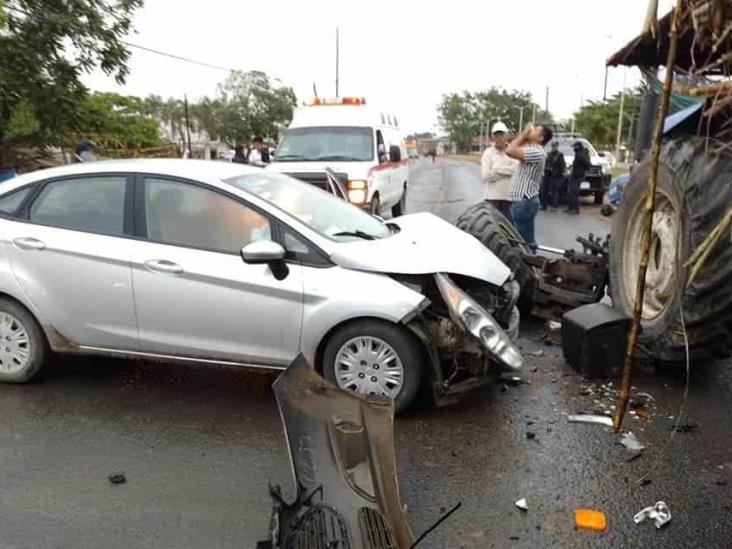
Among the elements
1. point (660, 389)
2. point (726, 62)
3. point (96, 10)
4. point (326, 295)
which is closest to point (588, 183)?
point (96, 10)

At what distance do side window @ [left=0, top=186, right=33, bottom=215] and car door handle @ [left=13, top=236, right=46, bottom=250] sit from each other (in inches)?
10.3

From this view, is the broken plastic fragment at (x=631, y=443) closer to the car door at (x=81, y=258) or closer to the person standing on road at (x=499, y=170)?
the car door at (x=81, y=258)

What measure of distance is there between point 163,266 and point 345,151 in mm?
8067

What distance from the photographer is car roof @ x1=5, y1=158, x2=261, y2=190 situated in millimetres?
4535

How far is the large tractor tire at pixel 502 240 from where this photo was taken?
5.91 m

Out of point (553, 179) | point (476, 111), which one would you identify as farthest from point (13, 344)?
point (476, 111)

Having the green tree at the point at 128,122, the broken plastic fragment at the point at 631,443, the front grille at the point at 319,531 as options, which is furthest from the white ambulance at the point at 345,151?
the green tree at the point at 128,122

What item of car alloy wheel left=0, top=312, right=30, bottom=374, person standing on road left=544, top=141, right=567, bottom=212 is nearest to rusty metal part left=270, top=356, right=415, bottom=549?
car alloy wheel left=0, top=312, right=30, bottom=374

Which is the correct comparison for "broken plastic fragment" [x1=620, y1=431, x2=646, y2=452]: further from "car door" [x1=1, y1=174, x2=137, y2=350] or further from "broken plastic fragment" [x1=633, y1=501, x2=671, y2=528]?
"car door" [x1=1, y1=174, x2=137, y2=350]

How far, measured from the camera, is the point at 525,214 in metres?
8.13

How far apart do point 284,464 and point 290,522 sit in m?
1.02

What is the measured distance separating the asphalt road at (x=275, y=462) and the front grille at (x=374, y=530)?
0.50 metres

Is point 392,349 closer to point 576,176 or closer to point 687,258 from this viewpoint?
point 687,258

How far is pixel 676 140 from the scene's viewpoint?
4516mm
